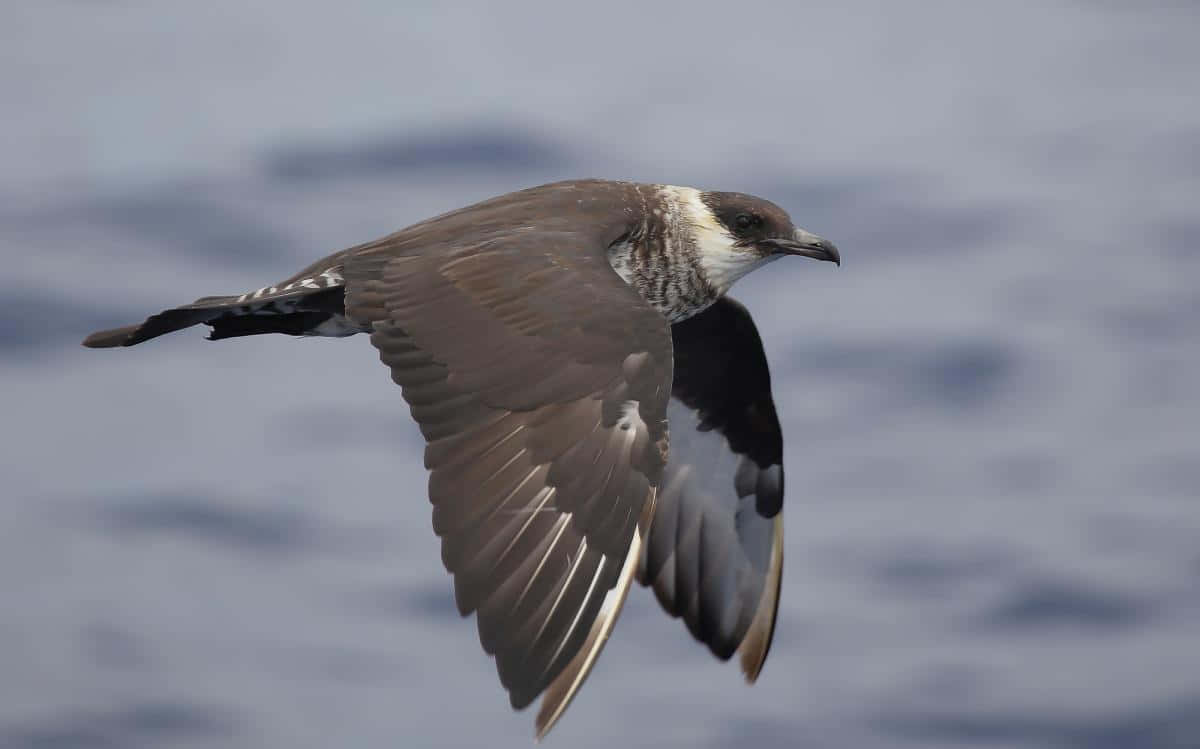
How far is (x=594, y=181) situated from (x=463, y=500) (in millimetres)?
2851

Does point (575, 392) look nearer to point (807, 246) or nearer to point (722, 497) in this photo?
point (807, 246)

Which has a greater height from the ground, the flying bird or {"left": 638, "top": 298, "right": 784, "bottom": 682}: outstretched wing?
the flying bird

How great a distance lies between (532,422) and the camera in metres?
6.62

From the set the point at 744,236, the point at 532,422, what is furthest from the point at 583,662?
the point at 744,236

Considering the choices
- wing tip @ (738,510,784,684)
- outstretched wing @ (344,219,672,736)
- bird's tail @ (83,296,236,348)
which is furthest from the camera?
wing tip @ (738,510,784,684)

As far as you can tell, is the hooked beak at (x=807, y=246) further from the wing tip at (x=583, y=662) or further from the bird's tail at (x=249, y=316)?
the wing tip at (x=583, y=662)

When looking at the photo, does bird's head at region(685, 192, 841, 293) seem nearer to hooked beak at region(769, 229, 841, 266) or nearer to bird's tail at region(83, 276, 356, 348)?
hooked beak at region(769, 229, 841, 266)

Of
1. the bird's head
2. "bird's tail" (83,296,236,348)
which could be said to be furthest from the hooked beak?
"bird's tail" (83,296,236,348)

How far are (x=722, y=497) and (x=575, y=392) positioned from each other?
11.0 ft

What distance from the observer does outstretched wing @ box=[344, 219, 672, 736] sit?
603cm

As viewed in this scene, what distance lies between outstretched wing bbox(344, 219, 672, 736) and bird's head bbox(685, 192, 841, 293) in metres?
1.18

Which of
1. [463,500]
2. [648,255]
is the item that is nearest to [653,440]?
[463,500]

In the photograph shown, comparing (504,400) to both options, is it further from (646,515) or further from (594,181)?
(594,181)

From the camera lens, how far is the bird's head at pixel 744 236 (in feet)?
28.7
